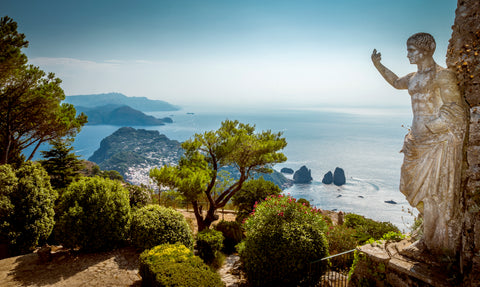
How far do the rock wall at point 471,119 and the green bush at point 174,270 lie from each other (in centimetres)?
428

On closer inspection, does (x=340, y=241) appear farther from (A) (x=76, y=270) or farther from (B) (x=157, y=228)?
(A) (x=76, y=270)

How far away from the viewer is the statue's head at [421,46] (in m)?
4.04

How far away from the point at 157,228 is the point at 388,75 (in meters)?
6.99

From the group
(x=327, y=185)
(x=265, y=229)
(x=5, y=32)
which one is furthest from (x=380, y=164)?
(x=5, y=32)

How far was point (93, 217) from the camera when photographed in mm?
7562

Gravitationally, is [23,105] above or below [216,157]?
above

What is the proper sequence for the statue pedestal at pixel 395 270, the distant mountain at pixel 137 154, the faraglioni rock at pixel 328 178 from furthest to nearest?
the distant mountain at pixel 137 154 < the faraglioni rock at pixel 328 178 < the statue pedestal at pixel 395 270

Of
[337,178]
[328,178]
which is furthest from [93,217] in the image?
[328,178]

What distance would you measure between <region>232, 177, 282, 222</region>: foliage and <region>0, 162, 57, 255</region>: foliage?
7933mm

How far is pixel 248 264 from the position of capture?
629 centimetres

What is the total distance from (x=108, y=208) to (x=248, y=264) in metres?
4.61

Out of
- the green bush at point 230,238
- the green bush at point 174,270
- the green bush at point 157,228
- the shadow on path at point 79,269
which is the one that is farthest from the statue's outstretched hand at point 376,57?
the green bush at point 230,238

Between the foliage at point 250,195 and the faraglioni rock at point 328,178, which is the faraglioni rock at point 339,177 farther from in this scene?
the foliage at point 250,195

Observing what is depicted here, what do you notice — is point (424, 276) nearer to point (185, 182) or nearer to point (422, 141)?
point (422, 141)
